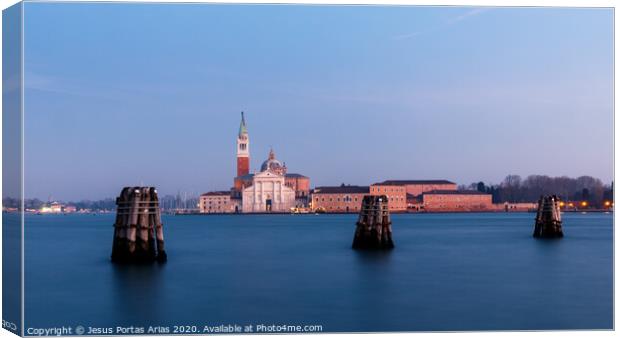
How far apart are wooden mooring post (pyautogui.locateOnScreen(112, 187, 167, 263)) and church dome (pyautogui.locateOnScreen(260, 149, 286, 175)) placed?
76949 millimetres

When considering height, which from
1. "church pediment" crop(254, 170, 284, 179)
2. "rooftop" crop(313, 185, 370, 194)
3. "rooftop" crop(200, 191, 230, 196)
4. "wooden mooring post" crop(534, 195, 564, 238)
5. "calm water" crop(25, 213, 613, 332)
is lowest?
"calm water" crop(25, 213, 613, 332)

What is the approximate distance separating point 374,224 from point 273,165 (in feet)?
251

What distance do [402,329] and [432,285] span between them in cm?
514

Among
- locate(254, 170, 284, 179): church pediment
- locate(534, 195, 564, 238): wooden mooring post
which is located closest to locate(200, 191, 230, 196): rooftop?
locate(254, 170, 284, 179): church pediment

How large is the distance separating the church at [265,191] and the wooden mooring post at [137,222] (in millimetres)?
73723

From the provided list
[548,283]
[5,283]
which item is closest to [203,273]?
[548,283]

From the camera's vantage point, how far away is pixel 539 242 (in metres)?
25.8

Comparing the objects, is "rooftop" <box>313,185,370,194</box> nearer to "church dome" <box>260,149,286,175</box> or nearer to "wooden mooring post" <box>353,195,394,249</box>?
"church dome" <box>260,149,286,175</box>

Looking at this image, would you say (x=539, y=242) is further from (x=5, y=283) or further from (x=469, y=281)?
(x=5, y=283)

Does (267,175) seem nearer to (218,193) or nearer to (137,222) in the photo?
(218,193)

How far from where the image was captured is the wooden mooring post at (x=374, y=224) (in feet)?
58.0

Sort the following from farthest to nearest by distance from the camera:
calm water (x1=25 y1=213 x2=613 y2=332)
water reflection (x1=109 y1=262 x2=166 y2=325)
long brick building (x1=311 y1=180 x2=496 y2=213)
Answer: long brick building (x1=311 y1=180 x2=496 y2=213) < water reflection (x1=109 y1=262 x2=166 y2=325) < calm water (x1=25 y1=213 x2=613 y2=332)

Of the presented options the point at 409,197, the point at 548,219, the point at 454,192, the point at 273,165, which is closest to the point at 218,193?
the point at 273,165

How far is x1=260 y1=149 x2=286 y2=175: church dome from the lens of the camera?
92.7m
